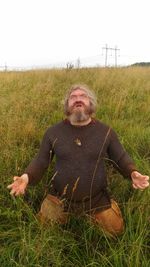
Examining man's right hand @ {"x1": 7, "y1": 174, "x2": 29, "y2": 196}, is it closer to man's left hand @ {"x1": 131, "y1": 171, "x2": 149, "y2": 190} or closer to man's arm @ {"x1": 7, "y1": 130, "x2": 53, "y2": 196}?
man's arm @ {"x1": 7, "y1": 130, "x2": 53, "y2": 196}

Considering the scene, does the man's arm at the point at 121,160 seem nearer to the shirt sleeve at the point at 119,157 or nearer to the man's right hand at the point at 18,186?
the shirt sleeve at the point at 119,157

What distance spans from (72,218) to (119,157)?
2.25 feet

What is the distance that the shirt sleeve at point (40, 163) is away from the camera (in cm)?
351

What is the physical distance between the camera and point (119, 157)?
11.7ft

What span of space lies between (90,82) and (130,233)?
6199 millimetres

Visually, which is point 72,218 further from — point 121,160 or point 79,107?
point 79,107

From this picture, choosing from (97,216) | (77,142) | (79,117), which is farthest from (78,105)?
(97,216)

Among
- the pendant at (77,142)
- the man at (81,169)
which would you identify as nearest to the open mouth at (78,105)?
the man at (81,169)

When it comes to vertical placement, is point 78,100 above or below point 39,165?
above

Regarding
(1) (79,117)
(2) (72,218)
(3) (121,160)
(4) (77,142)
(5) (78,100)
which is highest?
(5) (78,100)

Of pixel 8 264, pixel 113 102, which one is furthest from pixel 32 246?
pixel 113 102

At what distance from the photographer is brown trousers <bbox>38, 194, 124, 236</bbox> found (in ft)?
10.7

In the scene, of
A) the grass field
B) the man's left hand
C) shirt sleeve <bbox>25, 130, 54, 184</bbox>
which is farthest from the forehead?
the man's left hand

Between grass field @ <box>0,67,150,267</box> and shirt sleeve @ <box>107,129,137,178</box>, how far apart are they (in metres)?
0.27
